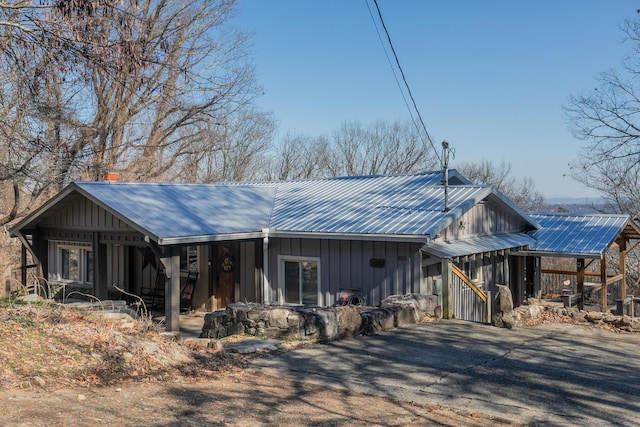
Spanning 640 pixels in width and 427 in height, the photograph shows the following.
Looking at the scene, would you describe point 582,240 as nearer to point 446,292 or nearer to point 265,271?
point 446,292

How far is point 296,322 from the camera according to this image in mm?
10586

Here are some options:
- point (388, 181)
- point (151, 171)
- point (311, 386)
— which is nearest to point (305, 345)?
point (311, 386)

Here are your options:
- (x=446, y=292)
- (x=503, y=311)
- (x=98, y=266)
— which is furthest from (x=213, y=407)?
(x=98, y=266)

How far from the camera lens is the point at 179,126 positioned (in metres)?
29.7

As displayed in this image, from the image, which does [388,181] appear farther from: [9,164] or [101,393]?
[101,393]

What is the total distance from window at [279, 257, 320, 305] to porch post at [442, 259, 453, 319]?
3415mm

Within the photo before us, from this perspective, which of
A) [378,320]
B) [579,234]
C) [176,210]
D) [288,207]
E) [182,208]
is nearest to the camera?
[378,320]

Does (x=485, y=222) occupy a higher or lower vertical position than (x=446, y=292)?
higher

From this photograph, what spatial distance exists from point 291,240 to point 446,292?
4.43 m

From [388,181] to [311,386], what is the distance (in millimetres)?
12524

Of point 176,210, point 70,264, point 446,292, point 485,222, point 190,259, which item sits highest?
point 176,210

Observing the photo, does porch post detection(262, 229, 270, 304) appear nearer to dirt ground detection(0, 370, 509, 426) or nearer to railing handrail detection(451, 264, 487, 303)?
railing handrail detection(451, 264, 487, 303)

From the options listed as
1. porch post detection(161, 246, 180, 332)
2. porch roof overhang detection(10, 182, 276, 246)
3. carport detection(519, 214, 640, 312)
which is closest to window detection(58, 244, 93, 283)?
porch roof overhang detection(10, 182, 276, 246)

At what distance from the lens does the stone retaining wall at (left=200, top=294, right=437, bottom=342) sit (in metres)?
10.6
